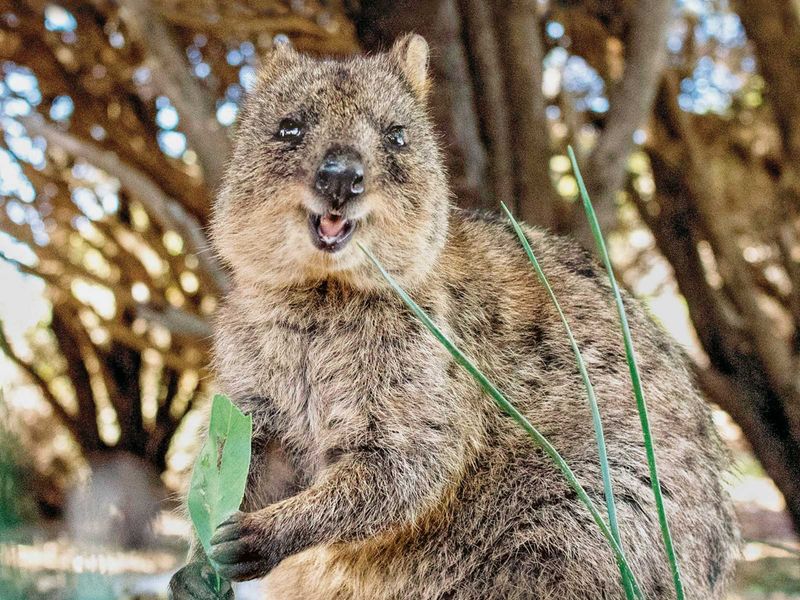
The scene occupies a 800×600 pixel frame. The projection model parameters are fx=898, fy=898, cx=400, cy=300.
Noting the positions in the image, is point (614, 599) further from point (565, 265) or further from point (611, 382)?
point (565, 265)

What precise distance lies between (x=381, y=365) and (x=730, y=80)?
648cm

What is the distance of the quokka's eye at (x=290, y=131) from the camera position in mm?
2809

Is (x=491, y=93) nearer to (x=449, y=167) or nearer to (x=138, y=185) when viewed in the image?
(x=449, y=167)

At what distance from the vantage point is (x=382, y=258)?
275 cm

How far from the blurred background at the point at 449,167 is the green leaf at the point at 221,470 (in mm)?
1471

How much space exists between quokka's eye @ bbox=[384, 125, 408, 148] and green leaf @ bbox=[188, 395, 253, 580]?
4.06 ft

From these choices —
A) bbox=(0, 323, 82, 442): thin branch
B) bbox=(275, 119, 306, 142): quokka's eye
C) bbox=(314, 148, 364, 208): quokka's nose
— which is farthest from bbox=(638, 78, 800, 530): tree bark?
bbox=(0, 323, 82, 442): thin branch

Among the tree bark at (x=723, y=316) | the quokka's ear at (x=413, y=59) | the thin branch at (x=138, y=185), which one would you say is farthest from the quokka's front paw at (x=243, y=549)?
the tree bark at (x=723, y=316)

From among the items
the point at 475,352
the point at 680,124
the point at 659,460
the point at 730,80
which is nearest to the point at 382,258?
the point at 475,352

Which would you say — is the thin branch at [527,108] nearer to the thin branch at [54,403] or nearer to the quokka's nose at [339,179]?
the quokka's nose at [339,179]

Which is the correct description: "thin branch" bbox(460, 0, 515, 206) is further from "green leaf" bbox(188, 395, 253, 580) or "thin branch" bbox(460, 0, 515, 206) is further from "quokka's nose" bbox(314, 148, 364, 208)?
"green leaf" bbox(188, 395, 253, 580)

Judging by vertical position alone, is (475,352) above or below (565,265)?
below

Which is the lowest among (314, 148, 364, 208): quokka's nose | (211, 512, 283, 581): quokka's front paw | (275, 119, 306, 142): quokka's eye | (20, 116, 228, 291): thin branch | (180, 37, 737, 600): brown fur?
(211, 512, 283, 581): quokka's front paw

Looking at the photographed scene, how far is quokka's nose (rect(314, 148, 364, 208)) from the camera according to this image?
2.48m
